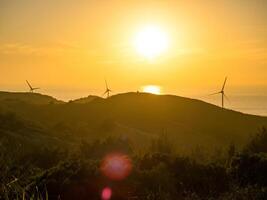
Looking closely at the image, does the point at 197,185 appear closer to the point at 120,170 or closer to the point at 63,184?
the point at 120,170

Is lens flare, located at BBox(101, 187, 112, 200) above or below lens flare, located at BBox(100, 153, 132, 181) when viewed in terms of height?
below

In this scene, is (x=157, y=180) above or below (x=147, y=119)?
above

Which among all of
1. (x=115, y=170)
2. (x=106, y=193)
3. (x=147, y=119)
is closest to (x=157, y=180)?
(x=115, y=170)

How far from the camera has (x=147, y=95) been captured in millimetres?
175625

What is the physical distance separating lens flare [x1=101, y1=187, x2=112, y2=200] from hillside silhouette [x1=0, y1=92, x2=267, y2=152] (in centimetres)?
7326

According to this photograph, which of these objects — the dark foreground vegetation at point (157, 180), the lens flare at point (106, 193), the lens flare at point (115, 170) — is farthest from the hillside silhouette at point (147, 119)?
the lens flare at point (106, 193)

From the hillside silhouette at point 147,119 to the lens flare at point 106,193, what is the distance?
73265 millimetres

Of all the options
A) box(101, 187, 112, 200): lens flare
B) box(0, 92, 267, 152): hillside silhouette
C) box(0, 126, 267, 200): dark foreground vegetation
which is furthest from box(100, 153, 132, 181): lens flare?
box(0, 92, 267, 152): hillside silhouette

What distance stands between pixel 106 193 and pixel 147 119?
122034 millimetres

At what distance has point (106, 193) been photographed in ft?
62.6

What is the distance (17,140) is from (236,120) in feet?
334

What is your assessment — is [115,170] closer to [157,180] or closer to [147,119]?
[157,180]

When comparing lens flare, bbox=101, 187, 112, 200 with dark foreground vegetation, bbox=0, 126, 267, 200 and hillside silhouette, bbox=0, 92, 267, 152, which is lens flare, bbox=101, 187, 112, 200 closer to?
dark foreground vegetation, bbox=0, 126, 267, 200

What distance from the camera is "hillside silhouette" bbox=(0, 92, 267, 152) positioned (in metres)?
108
